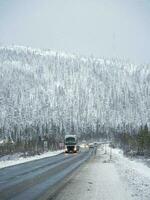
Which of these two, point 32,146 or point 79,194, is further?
point 32,146

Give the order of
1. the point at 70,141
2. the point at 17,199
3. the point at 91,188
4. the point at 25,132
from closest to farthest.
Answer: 1. the point at 17,199
2. the point at 91,188
3. the point at 70,141
4. the point at 25,132

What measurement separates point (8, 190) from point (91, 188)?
3694mm

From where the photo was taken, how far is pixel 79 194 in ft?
56.7

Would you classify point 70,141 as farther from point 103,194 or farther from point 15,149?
point 103,194

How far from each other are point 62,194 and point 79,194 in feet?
2.13

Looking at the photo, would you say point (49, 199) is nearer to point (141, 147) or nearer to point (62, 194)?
point (62, 194)

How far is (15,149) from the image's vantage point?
93688mm


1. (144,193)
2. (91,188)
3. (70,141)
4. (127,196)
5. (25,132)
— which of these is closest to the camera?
(127,196)

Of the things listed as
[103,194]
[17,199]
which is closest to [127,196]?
[103,194]

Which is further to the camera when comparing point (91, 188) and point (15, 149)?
point (15, 149)

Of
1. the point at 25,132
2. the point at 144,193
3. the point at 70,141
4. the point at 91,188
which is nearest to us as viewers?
the point at 144,193

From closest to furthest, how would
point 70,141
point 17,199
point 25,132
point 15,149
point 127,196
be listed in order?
point 17,199, point 127,196, point 70,141, point 15,149, point 25,132

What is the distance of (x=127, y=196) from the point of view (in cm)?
1667

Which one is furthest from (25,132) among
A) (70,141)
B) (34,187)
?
(34,187)
